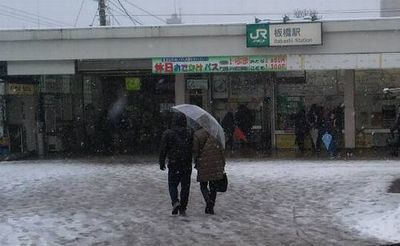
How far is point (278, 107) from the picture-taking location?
72.8 ft

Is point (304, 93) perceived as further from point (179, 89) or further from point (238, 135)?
point (179, 89)

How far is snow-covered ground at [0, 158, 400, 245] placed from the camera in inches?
328

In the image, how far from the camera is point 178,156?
31.3 feet

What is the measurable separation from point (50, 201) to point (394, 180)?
23.6ft

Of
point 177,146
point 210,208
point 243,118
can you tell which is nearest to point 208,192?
point 210,208

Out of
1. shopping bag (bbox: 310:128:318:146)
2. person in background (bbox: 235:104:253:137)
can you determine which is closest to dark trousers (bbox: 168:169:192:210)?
shopping bag (bbox: 310:128:318:146)

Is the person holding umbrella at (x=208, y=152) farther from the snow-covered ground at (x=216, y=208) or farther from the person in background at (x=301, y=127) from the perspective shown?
the person in background at (x=301, y=127)

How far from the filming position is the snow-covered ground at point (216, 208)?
8.34 meters

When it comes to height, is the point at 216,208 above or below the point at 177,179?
below

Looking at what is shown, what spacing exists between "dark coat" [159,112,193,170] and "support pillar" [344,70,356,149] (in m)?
12.2

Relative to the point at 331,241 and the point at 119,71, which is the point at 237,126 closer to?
the point at 119,71

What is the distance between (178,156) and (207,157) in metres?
0.48

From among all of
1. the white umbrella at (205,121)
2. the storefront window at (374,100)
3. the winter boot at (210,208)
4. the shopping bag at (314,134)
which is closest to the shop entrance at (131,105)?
the shopping bag at (314,134)

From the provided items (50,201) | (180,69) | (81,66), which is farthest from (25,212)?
(81,66)
